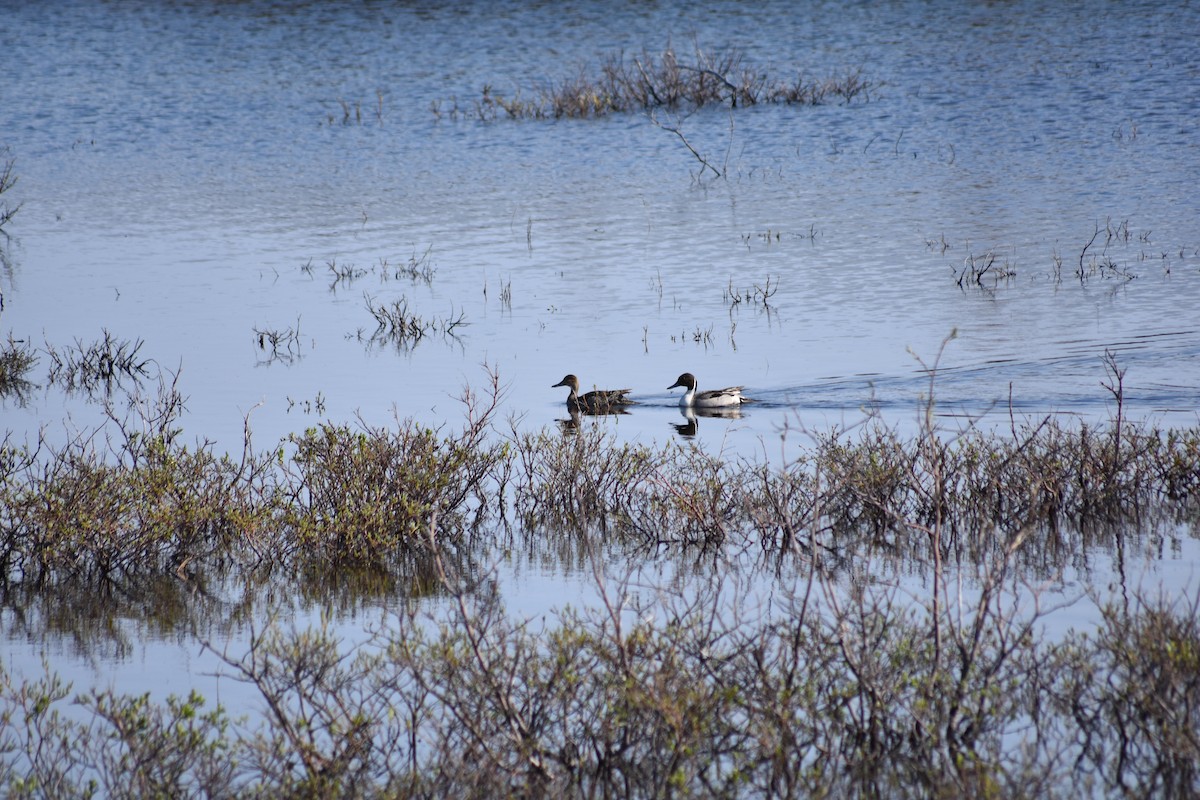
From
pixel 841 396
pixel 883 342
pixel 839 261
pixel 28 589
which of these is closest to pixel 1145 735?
pixel 28 589

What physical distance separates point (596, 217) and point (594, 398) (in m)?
11.5

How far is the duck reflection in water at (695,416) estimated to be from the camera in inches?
514

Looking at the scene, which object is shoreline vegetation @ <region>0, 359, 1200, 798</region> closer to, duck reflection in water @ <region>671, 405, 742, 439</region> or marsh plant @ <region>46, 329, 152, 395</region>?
duck reflection in water @ <region>671, 405, 742, 439</region>

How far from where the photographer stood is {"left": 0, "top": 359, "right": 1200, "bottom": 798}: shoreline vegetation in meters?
5.61

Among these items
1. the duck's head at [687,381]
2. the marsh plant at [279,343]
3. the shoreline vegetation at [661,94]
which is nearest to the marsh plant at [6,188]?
the shoreline vegetation at [661,94]

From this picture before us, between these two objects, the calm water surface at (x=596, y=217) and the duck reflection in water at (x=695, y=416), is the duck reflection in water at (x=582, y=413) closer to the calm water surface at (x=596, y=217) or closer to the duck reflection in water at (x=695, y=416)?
the calm water surface at (x=596, y=217)

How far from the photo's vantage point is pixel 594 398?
535 inches

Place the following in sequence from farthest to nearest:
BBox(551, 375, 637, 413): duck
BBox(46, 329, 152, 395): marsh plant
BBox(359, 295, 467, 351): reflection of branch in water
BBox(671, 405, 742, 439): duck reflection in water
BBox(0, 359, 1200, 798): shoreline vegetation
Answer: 1. BBox(359, 295, 467, 351): reflection of branch in water
2. BBox(46, 329, 152, 395): marsh plant
3. BBox(551, 375, 637, 413): duck
4. BBox(671, 405, 742, 439): duck reflection in water
5. BBox(0, 359, 1200, 798): shoreline vegetation

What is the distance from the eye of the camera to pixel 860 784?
18.6 ft

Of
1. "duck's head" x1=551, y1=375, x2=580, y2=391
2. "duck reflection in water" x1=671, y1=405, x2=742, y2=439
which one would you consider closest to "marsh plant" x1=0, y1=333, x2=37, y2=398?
"duck's head" x1=551, y1=375, x2=580, y2=391

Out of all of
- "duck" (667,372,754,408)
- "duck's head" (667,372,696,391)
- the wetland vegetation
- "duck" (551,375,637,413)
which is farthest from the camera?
"duck's head" (667,372,696,391)

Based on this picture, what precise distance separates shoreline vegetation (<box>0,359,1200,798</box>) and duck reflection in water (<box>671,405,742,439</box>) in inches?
122

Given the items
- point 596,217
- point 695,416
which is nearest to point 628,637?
point 695,416

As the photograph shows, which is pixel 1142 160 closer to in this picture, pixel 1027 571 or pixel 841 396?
pixel 841 396
